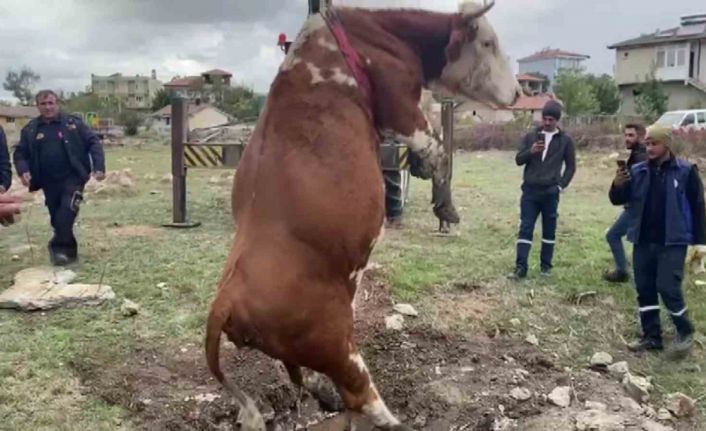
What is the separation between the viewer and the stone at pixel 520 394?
5027mm

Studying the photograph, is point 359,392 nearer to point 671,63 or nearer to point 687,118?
point 687,118

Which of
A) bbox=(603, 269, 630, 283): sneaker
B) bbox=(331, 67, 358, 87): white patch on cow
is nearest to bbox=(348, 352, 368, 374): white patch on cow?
bbox=(331, 67, 358, 87): white patch on cow

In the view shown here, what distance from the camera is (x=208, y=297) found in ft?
22.8

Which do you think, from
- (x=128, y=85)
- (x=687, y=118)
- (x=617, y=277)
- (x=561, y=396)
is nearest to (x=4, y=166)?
(x=561, y=396)

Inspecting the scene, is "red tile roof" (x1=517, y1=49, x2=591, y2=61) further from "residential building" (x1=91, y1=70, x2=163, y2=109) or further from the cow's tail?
the cow's tail

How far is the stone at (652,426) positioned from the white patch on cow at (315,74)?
2.84 metres

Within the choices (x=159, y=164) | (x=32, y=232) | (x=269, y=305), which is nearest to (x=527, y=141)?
(x=269, y=305)

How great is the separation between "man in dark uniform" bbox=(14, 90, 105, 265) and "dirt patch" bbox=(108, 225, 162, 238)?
146 centimetres

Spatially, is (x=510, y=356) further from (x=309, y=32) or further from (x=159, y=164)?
(x=159, y=164)

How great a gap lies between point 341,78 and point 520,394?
266cm

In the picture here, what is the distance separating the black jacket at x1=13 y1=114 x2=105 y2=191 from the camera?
26.9 ft

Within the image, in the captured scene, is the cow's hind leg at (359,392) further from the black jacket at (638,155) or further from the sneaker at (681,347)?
the black jacket at (638,155)

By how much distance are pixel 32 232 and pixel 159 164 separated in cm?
1531

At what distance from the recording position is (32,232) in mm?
10383
